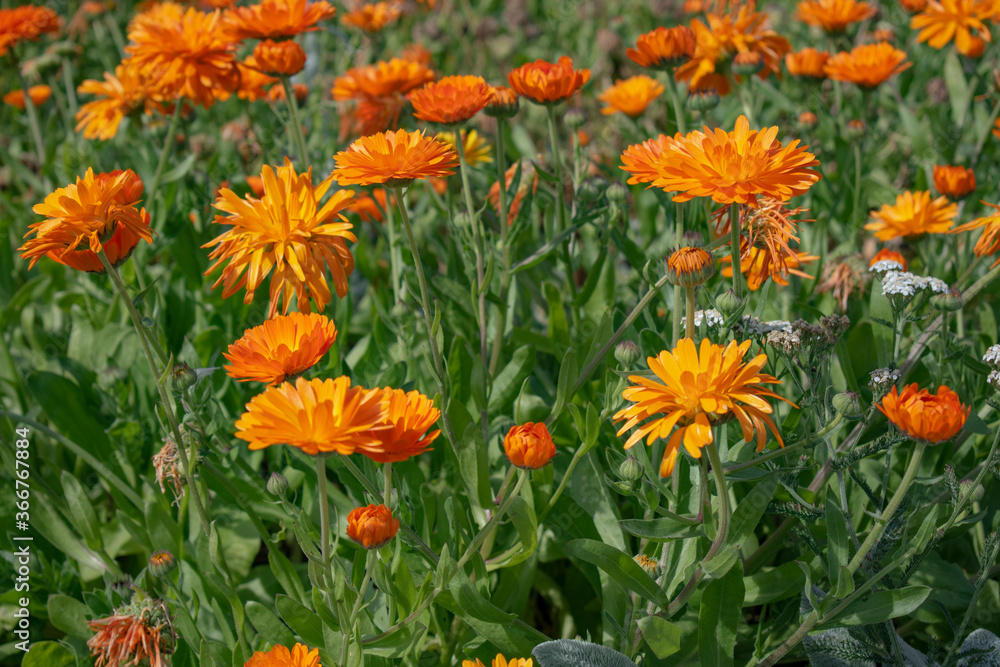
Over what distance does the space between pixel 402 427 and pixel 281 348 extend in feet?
0.71

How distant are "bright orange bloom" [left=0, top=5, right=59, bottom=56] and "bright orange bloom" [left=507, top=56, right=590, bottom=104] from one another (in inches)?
80.7

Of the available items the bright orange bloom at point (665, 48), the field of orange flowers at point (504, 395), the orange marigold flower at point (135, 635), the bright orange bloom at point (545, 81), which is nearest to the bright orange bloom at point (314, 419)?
the field of orange flowers at point (504, 395)

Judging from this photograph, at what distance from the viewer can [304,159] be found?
2.08m

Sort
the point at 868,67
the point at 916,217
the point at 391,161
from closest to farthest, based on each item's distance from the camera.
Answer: the point at 391,161 → the point at 916,217 → the point at 868,67

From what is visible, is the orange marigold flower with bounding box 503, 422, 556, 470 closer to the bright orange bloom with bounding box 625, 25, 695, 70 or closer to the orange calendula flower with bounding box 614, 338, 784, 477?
the orange calendula flower with bounding box 614, 338, 784, 477

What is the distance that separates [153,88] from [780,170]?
186cm

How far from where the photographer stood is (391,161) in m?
1.31

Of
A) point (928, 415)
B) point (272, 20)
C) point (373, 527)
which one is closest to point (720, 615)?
point (928, 415)

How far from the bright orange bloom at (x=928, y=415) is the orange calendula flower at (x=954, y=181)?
1.18m

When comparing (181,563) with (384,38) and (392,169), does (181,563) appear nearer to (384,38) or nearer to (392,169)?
(392,169)

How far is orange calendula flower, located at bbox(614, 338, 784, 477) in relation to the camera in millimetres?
1063

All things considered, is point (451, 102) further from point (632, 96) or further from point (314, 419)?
point (632, 96)

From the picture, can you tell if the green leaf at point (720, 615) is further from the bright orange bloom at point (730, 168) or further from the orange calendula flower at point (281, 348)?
the orange calendula flower at point (281, 348)

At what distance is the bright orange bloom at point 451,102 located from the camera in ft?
5.29
